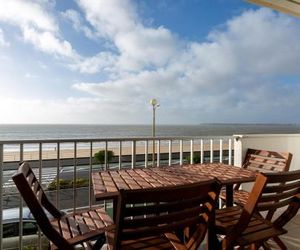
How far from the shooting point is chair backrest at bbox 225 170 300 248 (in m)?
1.56

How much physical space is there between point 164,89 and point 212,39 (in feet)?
78.9

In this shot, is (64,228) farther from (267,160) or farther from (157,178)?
(267,160)

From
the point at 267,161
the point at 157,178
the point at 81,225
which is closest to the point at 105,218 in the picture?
the point at 81,225

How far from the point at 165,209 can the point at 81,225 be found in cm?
94

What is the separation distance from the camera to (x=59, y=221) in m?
2.12

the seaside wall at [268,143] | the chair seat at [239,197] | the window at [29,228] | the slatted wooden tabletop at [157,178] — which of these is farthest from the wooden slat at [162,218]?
the window at [29,228]

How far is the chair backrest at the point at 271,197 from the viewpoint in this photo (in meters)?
1.56

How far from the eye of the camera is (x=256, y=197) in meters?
1.58

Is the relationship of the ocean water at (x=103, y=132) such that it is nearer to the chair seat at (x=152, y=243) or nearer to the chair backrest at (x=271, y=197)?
the chair backrest at (x=271, y=197)

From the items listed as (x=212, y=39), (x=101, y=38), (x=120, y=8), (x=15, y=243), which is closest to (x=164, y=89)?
(x=101, y=38)

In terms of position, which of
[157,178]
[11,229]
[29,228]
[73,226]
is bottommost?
[29,228]

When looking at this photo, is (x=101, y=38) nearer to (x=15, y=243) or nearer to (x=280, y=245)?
(x=15, y=243)

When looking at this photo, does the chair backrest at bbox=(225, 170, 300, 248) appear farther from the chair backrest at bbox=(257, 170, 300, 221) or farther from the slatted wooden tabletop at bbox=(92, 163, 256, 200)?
the slatted wooden tabletop at bbox=(92, 163, 256, 200)

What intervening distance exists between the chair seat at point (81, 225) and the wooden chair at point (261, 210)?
2.78 ft
